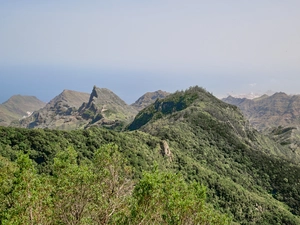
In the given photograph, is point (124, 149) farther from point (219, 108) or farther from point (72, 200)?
point (219, 108)

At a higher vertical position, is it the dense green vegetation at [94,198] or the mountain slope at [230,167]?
the dense green vegetation at [94,198]

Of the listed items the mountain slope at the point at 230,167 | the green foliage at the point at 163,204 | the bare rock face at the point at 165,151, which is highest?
the green foliage at the point at 163,204

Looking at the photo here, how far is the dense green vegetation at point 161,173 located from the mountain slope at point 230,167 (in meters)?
0.34

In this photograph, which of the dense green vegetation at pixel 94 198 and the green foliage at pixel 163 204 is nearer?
the dense green vegetation at pixel 94 198

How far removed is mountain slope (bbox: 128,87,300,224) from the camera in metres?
92.6

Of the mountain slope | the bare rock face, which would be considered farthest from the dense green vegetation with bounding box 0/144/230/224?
the bare rock face

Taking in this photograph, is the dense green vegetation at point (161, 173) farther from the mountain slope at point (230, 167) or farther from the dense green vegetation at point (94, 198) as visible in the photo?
the mountain slope at point (230, 167)

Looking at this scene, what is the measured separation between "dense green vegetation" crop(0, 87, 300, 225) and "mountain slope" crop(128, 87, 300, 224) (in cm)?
34

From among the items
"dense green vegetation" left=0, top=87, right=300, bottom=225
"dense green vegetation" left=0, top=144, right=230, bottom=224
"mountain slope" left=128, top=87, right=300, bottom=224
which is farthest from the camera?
"mountain slope" left=128, top=87, right=300, bottom=224

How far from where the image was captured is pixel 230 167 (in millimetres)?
118438

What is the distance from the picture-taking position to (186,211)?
21.1m

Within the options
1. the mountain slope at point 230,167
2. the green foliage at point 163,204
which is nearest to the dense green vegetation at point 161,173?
the green foliage at point 163,204

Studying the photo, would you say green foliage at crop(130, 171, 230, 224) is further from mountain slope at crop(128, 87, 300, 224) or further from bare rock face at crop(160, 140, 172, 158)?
bare rock face at crop(160, 140, 172, 158)

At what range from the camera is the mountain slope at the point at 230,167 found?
304 ft
